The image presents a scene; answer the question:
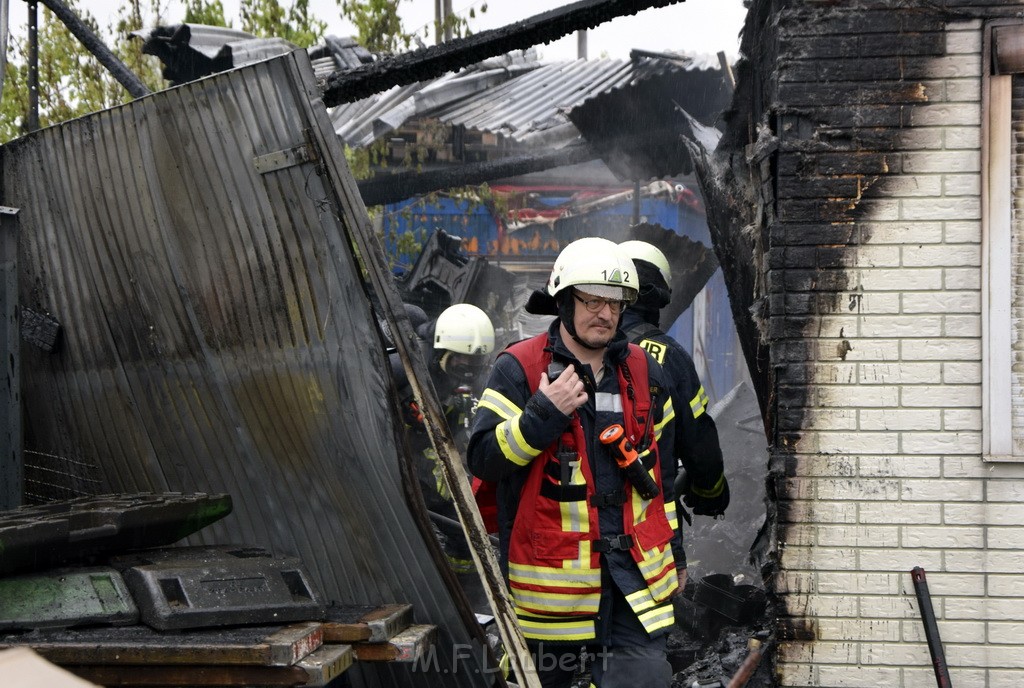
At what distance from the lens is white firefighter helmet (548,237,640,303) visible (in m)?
3.89

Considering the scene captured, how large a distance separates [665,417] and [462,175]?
232 inches

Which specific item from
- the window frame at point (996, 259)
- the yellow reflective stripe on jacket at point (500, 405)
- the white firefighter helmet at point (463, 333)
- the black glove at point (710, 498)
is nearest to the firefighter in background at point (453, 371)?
the white firefighter helmet at point (463, 333)

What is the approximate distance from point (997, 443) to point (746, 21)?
7.67ft

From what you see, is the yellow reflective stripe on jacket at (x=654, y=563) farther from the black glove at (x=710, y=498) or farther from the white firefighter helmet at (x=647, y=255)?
the white firefighter helmet at (x=647, y=255)

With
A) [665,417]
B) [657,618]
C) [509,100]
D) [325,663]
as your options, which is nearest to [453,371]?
[665,417]

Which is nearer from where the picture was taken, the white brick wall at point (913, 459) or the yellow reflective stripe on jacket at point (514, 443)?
the yellow reflective stripe on jacket at point (514, 443)

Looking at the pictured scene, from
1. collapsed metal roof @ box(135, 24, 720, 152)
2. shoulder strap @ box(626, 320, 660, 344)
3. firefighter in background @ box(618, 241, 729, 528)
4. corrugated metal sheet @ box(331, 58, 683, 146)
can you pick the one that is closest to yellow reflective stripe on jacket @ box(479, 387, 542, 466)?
firefighter in background @ box(618, 241, 729, 528)

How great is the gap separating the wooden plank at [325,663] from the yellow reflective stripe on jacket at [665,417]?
1435 mm

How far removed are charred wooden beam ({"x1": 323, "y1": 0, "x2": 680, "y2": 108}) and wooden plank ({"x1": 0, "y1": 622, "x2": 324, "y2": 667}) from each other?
2548 mm

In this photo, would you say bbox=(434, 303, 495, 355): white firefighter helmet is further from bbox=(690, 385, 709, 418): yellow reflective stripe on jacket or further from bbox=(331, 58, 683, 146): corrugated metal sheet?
bbox=(690, 385, 709, 418): yellow reflective stripe on jacket

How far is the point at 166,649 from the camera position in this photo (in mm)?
2957

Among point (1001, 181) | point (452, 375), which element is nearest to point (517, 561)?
point (1001, 181)

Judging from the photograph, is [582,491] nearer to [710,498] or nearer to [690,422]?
[690,422]

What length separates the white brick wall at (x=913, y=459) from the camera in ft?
14.6
